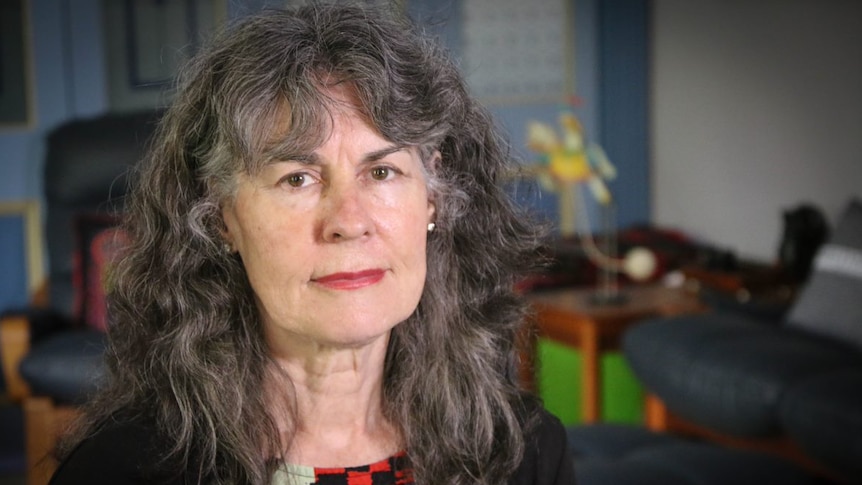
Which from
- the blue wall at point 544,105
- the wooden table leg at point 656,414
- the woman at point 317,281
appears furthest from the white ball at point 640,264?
the woman at point 317,281

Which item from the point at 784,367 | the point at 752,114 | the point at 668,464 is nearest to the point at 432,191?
the point at 668,464

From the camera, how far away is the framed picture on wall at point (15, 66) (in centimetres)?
423

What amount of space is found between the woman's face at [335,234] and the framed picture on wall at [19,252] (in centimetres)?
338

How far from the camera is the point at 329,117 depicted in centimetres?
113

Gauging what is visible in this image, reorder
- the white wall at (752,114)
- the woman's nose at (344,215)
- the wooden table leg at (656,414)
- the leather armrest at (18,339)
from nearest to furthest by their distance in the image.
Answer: the woman's nose at (344,215) < the wooden table leg at (656,414) < the leather armrest at (18,339) < the white wall at (752,114)

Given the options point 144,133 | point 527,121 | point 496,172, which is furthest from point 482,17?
point 496,172

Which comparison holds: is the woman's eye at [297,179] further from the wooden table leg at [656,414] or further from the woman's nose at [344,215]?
the wooden table leg at [656,414]

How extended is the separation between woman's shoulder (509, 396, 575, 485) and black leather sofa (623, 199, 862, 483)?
128cm

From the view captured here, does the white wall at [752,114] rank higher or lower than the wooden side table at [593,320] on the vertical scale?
higher

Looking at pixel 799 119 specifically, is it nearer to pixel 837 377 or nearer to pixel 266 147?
pixel 837 377

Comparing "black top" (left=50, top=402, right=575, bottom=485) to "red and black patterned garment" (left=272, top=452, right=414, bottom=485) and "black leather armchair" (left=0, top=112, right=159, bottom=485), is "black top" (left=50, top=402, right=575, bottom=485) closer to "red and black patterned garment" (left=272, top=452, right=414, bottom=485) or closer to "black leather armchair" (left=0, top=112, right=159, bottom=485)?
"red and black patterned garment" (left=272, top=452, right=414, bottom=485)

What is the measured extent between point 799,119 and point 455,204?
310 cm

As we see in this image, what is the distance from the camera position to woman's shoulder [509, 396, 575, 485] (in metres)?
1.30

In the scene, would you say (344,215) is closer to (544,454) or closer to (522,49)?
(544,454)
